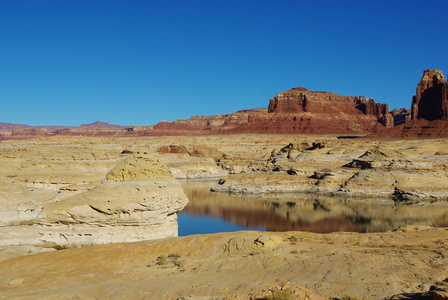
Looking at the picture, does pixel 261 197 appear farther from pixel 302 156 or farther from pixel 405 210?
pixel 302 156

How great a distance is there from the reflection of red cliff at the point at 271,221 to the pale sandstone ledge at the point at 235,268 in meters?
9.38

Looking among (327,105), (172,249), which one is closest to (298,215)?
(172,249)

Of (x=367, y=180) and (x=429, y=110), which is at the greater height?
(x=429, y=110)

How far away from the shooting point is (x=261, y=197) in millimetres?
38469

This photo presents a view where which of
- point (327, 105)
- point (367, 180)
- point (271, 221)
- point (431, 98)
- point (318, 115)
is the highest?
point (327, 105)

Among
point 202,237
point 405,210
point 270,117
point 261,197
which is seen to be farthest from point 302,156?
point 270,117

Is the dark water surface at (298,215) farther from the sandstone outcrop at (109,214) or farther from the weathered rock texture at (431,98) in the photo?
the weathered rock texture at (431,98)

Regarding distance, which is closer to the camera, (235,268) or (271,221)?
(235,268)

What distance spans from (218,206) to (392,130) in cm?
8502

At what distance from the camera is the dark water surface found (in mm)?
25031

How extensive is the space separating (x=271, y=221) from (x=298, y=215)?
3.27 meters

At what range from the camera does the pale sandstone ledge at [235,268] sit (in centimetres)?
902

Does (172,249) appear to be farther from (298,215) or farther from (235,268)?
(298,215)

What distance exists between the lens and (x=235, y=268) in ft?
36.9
